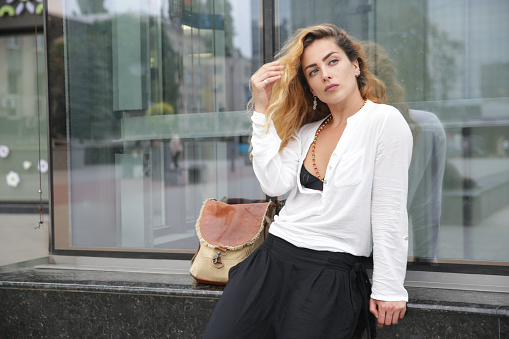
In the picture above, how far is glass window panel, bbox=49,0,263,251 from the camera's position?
359cm

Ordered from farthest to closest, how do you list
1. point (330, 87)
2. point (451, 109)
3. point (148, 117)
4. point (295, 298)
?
point (148, 117)
point (451, 109)
point (330, 87)
point (295, 298)

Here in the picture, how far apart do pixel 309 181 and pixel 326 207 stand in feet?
0.60

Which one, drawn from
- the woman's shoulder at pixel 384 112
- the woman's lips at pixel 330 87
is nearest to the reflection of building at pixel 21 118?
the woman's lips at pixel 330 87

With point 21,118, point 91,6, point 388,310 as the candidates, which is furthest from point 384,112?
point 21,118

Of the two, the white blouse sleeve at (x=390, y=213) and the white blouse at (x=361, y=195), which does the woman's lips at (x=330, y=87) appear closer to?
the white blouse at (x=361, y=195)

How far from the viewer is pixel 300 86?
2.53m

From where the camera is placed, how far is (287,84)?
Answer: 2443 mm

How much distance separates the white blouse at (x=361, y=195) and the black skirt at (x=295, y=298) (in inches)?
2.7

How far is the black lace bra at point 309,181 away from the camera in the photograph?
7.49 ft

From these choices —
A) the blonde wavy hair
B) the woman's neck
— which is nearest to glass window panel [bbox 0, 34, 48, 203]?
the blonde wavy hair

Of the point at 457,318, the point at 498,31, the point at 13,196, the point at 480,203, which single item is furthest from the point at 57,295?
the point at 13,196

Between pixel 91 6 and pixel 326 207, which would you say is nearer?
pixel 326 207

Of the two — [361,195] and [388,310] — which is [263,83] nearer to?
[361,195]

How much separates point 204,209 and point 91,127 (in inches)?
52.7
